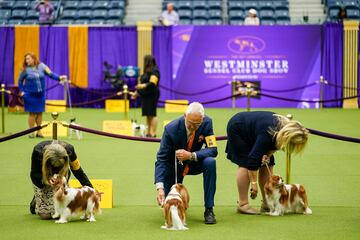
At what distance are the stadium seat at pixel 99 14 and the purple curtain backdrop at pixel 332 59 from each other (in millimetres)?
6429

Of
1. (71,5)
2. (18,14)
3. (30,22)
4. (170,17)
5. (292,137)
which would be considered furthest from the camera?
(71,5)

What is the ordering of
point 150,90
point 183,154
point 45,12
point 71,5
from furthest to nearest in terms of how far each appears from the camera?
point 71,5 → point 45,12 → point 150,90 → point 183,154

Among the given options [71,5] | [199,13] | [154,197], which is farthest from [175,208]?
[71,5]

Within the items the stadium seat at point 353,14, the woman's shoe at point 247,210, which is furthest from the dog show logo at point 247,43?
the woman's shoe at point 247,210

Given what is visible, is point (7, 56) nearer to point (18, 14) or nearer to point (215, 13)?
point (18, 14)

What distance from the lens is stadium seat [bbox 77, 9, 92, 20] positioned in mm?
23002

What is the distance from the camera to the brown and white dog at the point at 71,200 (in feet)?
21.5

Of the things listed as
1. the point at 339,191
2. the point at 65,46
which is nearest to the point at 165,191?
the point at 339,191

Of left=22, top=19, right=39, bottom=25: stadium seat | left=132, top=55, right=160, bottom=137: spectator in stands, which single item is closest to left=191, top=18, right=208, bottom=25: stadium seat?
left=22, top=19, right=39, bottom=25: stadium seat

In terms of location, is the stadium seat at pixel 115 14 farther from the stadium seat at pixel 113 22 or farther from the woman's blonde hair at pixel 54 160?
the woman's blonde hair at pixel 54 160

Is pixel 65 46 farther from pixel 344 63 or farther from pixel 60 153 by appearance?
pixel 60 153

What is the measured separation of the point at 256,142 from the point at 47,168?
1.78 metres

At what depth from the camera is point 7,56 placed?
70.1 feet

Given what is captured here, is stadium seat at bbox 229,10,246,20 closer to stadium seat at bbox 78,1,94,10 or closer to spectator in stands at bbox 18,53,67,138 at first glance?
stadium seat at bbox 78,1,94,10
